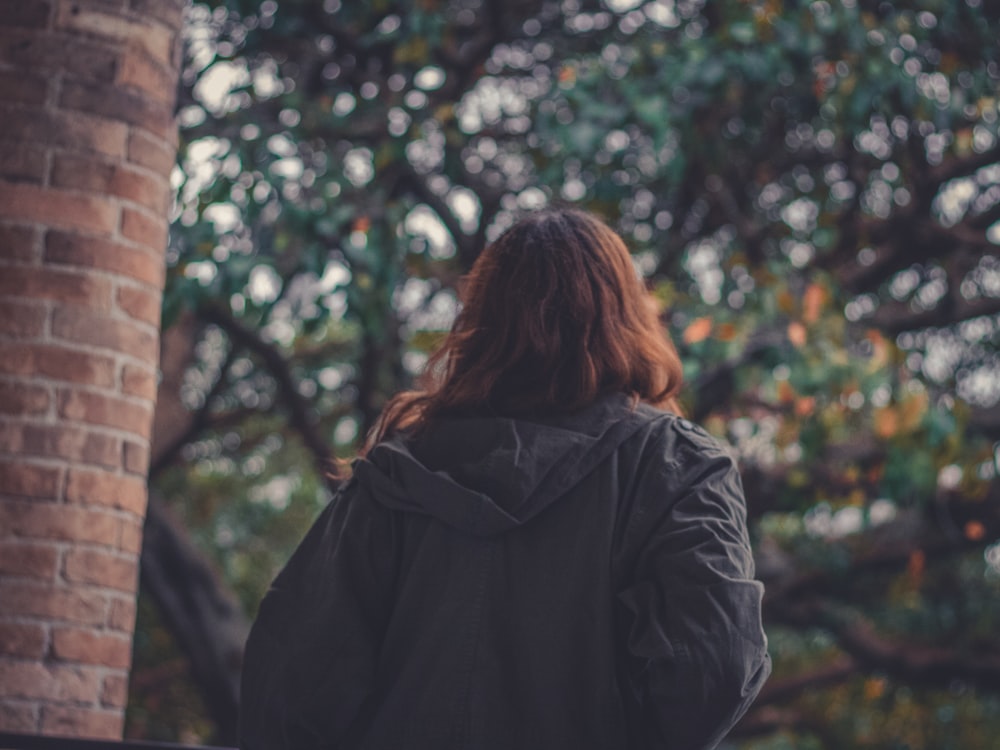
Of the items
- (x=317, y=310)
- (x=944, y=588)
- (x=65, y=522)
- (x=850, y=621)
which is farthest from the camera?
(x=944, y=588)

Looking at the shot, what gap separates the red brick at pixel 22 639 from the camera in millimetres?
2678

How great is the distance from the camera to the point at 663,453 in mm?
1935

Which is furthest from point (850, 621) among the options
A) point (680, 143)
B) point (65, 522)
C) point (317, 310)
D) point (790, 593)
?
point (65, 522)

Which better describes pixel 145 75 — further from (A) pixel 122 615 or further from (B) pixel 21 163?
(A) pixel 122 615

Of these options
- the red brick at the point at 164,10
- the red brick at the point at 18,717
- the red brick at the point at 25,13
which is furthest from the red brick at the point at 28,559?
the red brick at the point at 164,10

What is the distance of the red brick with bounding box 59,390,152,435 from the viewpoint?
2805mm

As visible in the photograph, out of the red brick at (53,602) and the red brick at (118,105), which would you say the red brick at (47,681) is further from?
the red brick at (118,105)

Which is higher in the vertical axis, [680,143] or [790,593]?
[680,143]

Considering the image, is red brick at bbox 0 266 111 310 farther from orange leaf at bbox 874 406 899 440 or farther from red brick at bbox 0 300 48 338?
orange leaf at bbox 874 406 899 440

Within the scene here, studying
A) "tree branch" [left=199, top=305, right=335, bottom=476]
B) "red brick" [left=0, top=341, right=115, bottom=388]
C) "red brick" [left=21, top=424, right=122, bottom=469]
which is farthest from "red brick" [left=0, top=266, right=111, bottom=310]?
"tree branch" [left=199, top=305, right=335, bottom=476]

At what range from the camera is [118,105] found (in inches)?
118

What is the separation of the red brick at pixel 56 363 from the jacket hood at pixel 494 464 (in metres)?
1.01

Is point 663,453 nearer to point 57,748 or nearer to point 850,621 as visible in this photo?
point 57,748

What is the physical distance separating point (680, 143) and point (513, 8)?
1417mm
